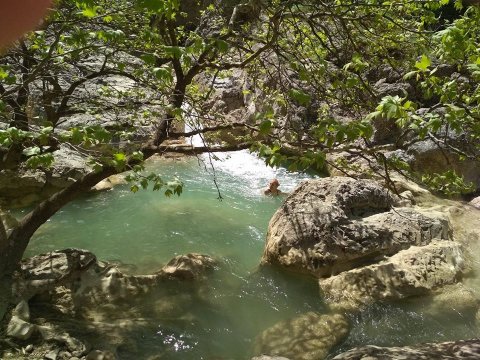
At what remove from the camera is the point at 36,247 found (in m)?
8.16

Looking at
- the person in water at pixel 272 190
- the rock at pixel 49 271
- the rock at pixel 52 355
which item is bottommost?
the rock at pixel 52 355

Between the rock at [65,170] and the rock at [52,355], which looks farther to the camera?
the rock at [65,170]

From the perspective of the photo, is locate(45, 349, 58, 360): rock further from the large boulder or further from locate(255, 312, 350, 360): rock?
Answer: locate(255, 312, 350, 360): rock

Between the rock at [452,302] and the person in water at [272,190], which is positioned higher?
the person in water at [272,190]

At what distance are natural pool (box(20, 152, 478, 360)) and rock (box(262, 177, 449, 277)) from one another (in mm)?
487

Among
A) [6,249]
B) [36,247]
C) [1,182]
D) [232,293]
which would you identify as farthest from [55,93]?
[1,182]

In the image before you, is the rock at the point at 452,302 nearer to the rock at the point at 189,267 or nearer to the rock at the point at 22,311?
the rock at the point at 189,267

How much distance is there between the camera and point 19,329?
4695 millimetres

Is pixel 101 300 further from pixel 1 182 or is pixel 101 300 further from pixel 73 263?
pixel 1 182

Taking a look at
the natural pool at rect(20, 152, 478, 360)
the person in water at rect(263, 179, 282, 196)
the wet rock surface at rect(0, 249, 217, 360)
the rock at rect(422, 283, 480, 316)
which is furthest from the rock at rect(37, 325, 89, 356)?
the person in water at rect(263, 179, 282, 196)

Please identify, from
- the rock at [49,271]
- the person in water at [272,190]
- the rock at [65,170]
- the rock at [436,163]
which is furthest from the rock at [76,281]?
the rock at [436,163]

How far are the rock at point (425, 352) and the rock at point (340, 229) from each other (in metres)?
2.99

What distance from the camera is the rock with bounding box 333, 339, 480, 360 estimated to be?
152 inches

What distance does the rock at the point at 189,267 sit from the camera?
23.3ft
